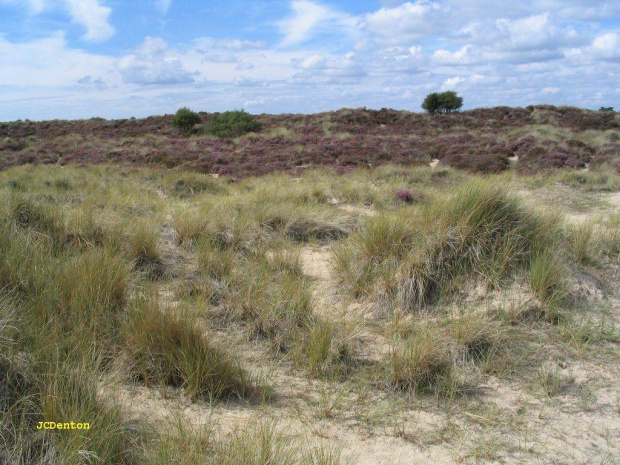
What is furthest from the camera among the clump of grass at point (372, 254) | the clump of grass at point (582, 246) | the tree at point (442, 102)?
the tree at point (442, 102)

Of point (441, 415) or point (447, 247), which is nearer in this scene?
point (441, 415)

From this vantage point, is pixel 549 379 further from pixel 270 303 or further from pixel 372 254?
pixel 270 303

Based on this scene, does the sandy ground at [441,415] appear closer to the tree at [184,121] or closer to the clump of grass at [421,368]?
the clump of grass at [421,368]

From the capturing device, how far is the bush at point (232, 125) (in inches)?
990

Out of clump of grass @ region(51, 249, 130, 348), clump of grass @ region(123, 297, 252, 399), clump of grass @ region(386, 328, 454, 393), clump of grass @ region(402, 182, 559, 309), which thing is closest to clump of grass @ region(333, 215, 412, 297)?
clump of grass @ region(402, 182, 559, 309)

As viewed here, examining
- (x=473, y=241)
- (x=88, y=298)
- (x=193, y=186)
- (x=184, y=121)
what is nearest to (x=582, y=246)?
(x=473, y=241)

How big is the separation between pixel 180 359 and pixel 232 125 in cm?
2385

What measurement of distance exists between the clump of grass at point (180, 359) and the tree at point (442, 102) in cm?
3370

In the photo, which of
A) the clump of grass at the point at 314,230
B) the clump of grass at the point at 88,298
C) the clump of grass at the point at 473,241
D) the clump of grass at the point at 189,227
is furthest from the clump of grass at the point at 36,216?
the clump of grass at the point at 473,241

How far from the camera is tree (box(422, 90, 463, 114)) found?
111 ft

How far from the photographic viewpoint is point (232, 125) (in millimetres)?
25766

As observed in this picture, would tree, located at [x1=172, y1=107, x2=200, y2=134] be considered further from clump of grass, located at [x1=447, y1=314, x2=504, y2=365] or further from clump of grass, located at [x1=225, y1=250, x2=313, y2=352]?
clump of grass, located at [x1=447, y1=314, x2=504, y2=365]

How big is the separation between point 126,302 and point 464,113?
29.9 m

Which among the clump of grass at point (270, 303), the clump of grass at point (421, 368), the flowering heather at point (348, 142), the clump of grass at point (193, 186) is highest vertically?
the flowering heather at point (348, 142)
